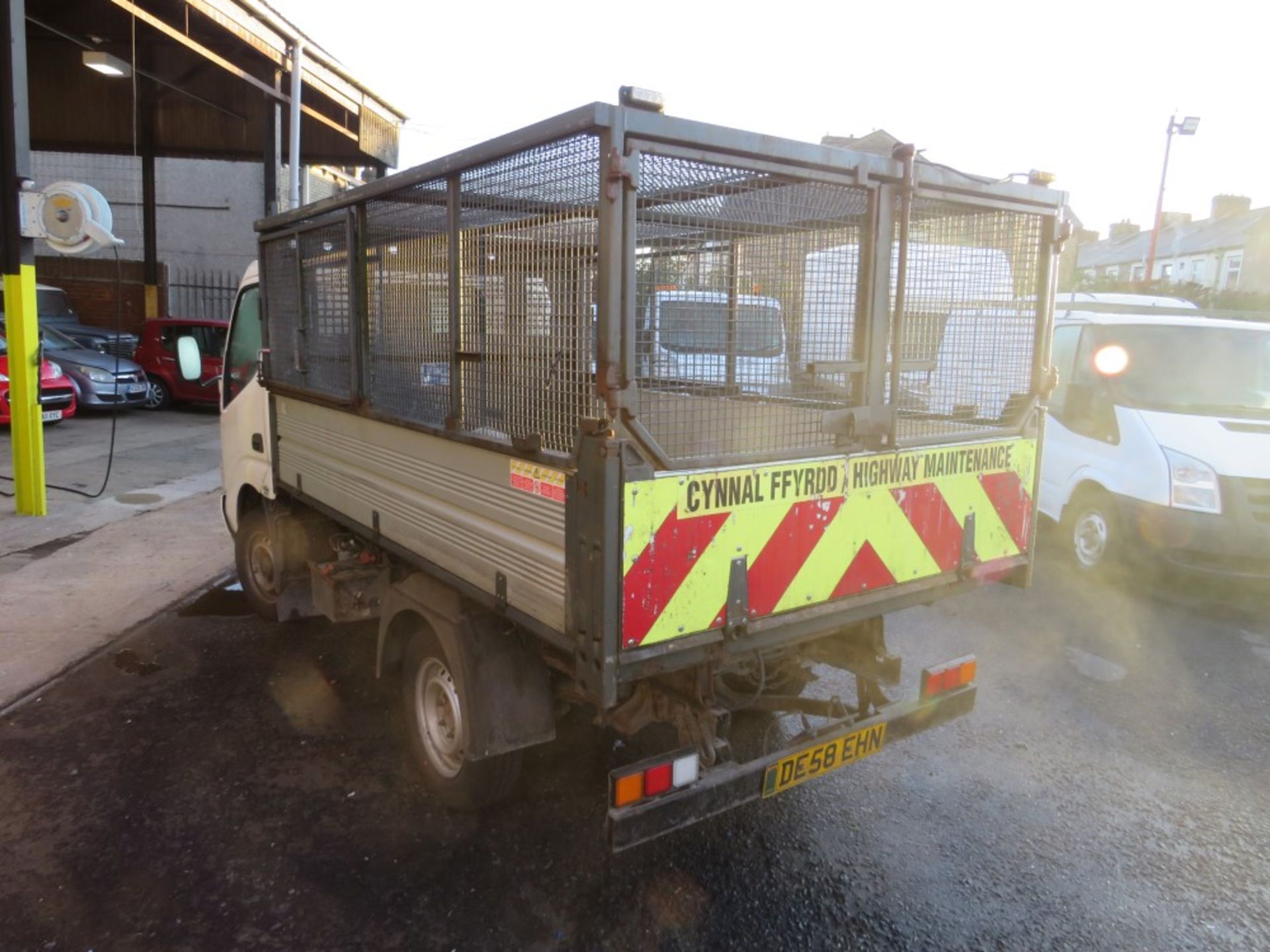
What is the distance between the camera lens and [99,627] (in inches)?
212

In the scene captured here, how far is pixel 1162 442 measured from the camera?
6.07 meters

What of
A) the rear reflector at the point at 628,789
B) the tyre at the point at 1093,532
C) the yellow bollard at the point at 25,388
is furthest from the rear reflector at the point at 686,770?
the yellow bollard at the point at 25,388

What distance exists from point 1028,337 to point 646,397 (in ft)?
5.91

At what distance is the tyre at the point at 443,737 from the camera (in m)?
3.34

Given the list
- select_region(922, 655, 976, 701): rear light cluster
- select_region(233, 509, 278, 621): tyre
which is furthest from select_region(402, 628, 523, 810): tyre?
select_region(233, 509, 278, 621): tyre

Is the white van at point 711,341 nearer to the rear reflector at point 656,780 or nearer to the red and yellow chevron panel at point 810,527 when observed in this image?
the red and yellow chevron panel at point 810,527

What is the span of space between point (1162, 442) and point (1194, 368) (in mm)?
979

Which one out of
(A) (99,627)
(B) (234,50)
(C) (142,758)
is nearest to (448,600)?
(C) (142,758)

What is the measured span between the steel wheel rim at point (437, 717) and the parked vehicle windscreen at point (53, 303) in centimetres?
1855

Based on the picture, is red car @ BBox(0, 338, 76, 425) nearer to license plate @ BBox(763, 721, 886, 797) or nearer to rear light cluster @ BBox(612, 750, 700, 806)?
rear light cluster @ BBox(612, 750, 700, 806)

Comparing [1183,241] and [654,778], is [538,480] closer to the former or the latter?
[654,778]

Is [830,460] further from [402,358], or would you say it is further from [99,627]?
[99,627]

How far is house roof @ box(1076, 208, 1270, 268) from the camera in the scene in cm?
4075

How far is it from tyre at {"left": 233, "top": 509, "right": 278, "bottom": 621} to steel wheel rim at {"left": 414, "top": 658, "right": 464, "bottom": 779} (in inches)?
83.5
